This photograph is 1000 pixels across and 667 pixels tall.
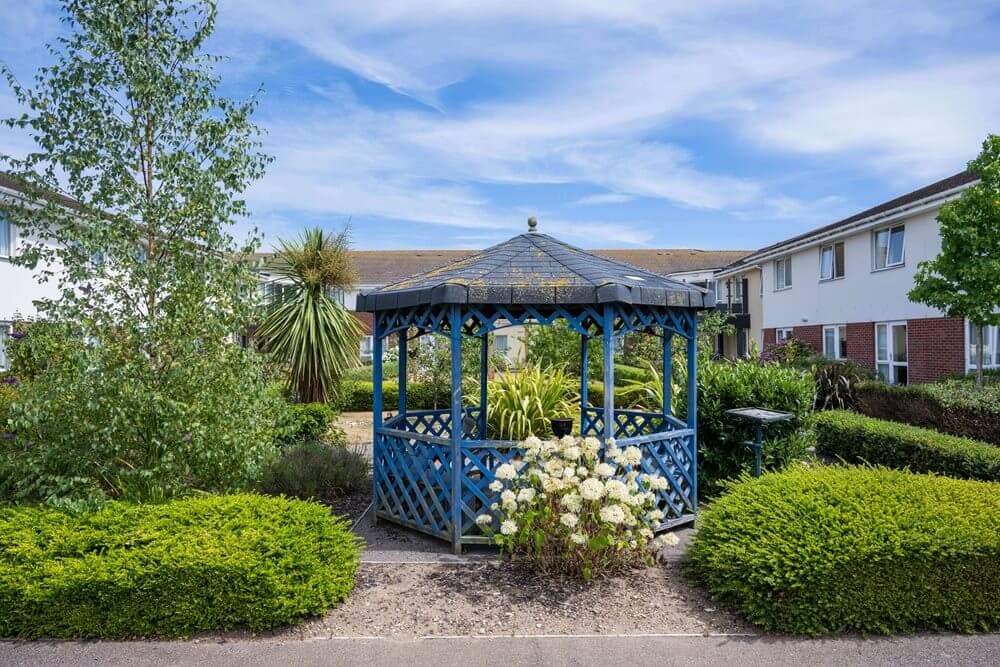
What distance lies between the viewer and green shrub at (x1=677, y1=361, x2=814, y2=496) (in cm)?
843

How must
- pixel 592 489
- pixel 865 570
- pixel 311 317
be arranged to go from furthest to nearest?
pixel 311 317 → pixel 592 489 → pixel 865 570

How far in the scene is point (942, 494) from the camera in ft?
18.7

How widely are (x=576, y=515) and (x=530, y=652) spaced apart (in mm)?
1222

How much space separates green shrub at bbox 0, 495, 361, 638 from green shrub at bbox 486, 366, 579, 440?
4.68 meters

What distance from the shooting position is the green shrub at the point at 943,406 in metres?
10.3

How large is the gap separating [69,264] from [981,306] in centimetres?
1454

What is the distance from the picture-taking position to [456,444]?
6.48 metres

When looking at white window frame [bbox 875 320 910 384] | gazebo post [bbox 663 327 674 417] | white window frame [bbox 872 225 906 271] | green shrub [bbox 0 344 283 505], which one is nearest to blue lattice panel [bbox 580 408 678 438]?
gazebo post [bbox 663 327 674 417]

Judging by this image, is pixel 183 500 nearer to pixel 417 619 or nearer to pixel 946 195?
pixel 417 619

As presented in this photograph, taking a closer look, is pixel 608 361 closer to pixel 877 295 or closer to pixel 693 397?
pixel 693 397

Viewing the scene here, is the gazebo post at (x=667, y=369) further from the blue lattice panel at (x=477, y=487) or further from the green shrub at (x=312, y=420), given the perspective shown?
the green shrub at (x=312, y=420)

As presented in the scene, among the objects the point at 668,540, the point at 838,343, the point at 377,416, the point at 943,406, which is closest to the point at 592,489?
the point at 668,540

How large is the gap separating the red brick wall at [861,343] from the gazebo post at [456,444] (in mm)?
15810

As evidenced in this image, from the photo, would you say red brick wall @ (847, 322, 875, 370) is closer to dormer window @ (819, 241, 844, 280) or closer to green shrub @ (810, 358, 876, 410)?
dormer window @ (819, 241, 844, 280)
